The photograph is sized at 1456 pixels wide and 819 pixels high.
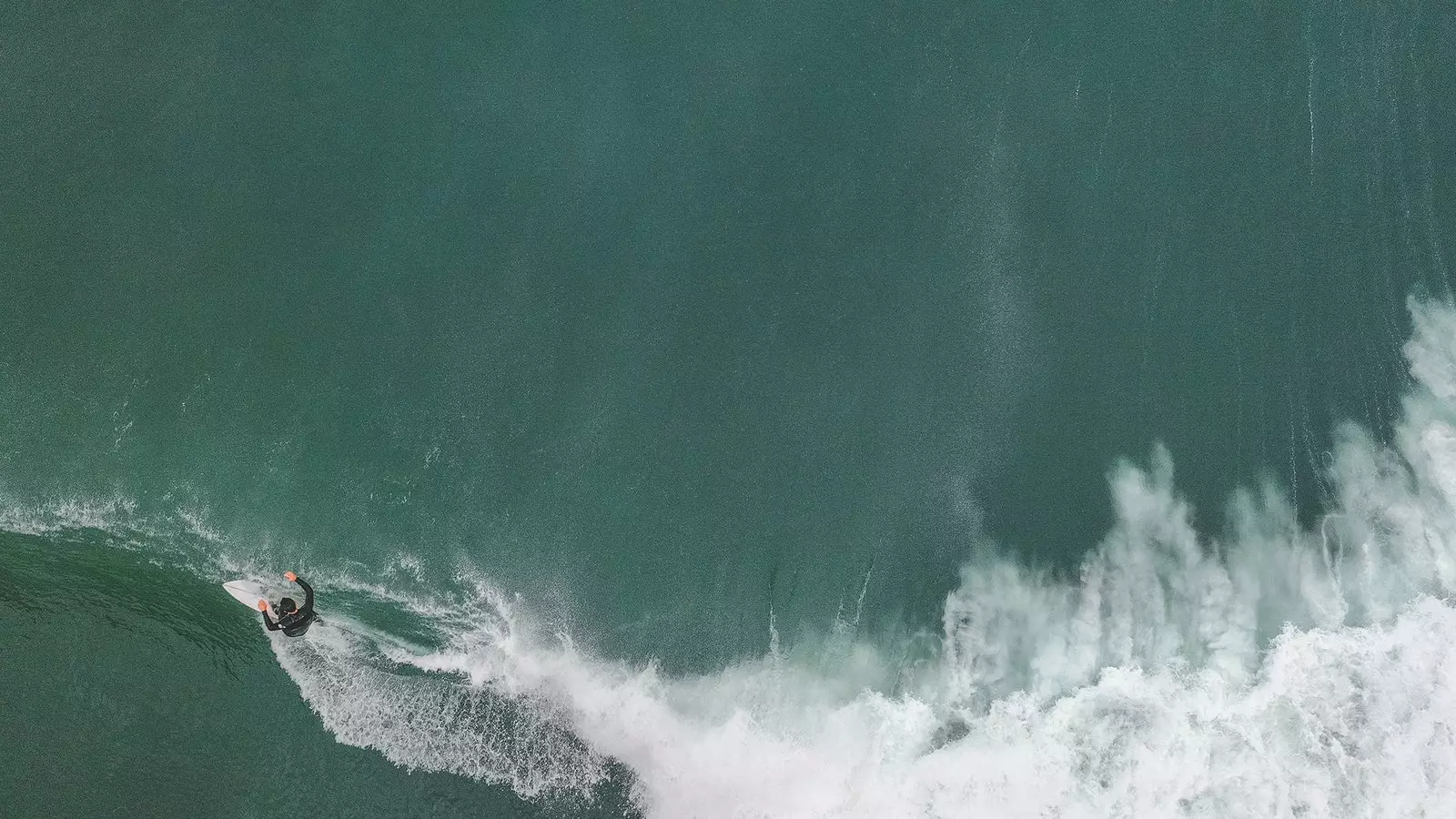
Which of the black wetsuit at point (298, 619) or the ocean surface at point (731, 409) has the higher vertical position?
the ocean surface at point (731, 409)

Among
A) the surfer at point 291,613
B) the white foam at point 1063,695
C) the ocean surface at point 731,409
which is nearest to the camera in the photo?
the white foam at point 1063,695

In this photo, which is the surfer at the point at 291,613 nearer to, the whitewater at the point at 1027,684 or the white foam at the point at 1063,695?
the whitewater at the point at 1027,684

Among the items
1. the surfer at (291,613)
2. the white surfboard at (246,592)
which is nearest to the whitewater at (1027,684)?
the white surfboard at (246,592)

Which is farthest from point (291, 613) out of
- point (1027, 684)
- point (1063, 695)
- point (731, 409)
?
point (1063, 695)

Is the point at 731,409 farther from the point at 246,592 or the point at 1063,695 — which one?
the point at 246,592

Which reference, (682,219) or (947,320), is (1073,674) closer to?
(947,320)

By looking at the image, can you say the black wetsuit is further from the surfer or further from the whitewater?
the whitewater
